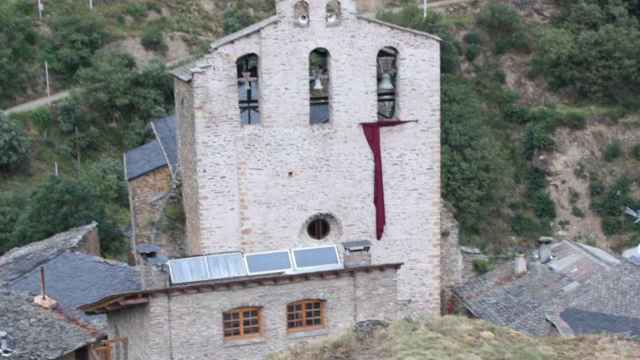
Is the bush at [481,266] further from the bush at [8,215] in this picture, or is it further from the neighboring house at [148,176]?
the bush at [8,215]

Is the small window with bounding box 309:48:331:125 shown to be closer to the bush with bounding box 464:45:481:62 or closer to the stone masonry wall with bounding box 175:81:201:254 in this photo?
the stone masonry wall with bounding box 175:81:201:254

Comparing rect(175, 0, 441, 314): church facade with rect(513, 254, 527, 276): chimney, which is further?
rect(513, 254, 527, 276): chimney

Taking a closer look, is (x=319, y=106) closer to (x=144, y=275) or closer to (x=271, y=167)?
(x=271, y=167)

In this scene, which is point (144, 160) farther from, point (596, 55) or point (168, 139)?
point (596, 55)

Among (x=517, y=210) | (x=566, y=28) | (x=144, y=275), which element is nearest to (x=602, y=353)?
(x=144, y=275)

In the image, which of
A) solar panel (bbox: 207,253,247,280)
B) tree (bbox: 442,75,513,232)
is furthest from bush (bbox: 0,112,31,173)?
solar panel (bbox: 207,253,247,280)

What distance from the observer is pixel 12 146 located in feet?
168

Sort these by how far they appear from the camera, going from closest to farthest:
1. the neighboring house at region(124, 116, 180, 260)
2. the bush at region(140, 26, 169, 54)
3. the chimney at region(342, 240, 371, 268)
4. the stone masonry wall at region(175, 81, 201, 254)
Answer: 1. the chimney at region(342, 240, 371, 268)
2. the stone masonry wall at region(175, 81, 201, 254)
3. the neighboring house at region(124, 116, 180, 260)
4. the bush at region(140, 26, 169, 54)

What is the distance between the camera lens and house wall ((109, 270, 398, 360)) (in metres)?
23.0

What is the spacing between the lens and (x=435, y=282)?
95.9 feet

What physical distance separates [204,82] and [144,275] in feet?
17.7

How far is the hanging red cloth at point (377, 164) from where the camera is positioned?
27.9 m

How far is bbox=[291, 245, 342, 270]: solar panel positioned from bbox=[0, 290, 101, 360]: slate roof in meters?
4.73

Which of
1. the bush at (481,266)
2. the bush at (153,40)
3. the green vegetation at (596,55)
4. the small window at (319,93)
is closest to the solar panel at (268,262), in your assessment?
the small window at (319,93)
